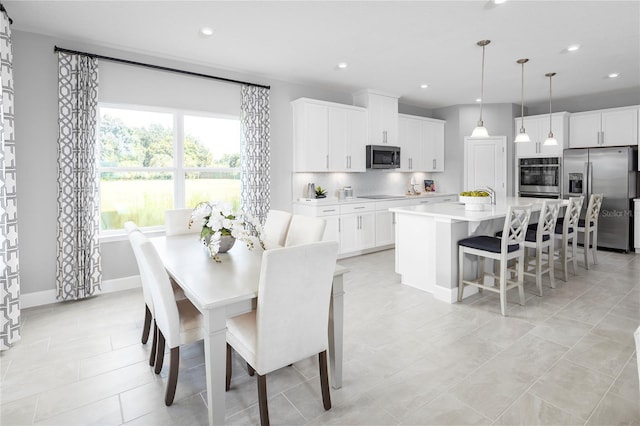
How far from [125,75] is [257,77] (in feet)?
5.51

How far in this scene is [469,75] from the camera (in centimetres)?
519

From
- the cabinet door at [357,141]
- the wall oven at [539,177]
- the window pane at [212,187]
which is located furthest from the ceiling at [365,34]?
the wall oven at [539,177]

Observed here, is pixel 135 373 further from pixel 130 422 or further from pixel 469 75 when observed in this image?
pixel 469 75

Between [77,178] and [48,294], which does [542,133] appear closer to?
[77,178]

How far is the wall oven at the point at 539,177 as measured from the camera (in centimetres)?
648

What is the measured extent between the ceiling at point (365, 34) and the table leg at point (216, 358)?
8.57 feet

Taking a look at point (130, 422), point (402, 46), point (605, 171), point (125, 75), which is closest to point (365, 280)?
point (402, 46)

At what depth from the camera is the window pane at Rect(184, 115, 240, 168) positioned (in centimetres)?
464

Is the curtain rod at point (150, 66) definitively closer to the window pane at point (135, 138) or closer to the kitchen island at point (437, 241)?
the window pane at point (135, 138)

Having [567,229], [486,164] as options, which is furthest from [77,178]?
[486,164]

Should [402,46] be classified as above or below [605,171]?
above

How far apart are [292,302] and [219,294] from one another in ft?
1.15

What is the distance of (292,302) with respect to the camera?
5.87 feet

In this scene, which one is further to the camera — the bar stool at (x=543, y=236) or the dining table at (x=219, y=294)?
the bar stool at (x=543, y=236)
